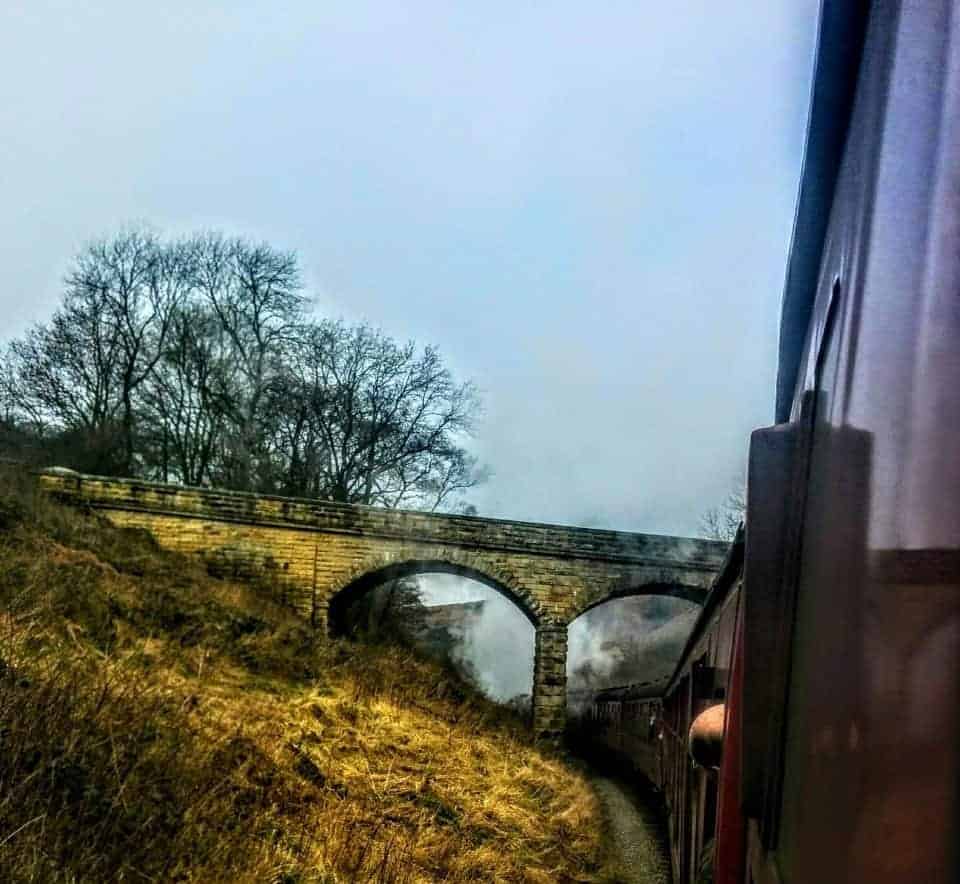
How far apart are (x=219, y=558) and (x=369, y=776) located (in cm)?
1132

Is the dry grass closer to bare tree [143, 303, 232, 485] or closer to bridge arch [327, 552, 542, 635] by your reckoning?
bridge arch [327, 552, 542, 635]

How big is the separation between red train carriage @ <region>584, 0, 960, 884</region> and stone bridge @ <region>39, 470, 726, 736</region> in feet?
61.7

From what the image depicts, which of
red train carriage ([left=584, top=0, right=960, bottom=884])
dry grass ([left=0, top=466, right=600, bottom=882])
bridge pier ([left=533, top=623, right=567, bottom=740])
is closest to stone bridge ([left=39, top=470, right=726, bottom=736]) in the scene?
bridge pier ([left=533, top=623, right=567, bottom=740])

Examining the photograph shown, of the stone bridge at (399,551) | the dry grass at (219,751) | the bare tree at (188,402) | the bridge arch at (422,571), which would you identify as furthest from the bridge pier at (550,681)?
the bare tree at (188,402)

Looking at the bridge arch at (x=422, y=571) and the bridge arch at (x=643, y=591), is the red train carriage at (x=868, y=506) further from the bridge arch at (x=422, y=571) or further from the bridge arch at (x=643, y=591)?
the bridge arch at (x=643, y=591)

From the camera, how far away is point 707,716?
274 cm

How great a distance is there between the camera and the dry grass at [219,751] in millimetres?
4898

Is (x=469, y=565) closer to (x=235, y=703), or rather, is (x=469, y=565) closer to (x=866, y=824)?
(x=235, y=703)

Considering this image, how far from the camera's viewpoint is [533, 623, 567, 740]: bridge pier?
20.6 meters

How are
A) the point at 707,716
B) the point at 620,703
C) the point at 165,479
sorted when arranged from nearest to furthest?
the point at 707,716 → the point at 620,703 → the point at 165,479

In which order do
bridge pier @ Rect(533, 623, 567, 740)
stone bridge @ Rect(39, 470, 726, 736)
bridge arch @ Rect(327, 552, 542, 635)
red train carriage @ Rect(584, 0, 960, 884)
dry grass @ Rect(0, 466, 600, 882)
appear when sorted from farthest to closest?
bridge pier @ Rect(533, 623, 567, 740)
bridge arch @ Rect(327, 552, 542, 635)
stone bridge @ Rect(39, 470, 726, 736)
dry grass @ Rect(0, 466, 600, 882)
red train carriage @ Rect(584, 0, 960, 884)

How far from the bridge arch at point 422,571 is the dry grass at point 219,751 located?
145 inches

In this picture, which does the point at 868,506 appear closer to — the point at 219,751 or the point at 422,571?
the point at 219,751

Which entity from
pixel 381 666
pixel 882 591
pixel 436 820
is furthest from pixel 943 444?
pixel 381 666
